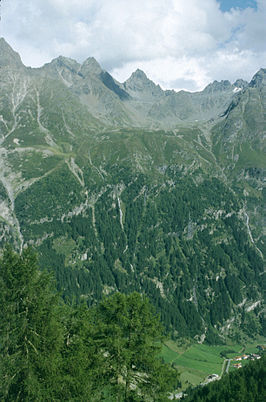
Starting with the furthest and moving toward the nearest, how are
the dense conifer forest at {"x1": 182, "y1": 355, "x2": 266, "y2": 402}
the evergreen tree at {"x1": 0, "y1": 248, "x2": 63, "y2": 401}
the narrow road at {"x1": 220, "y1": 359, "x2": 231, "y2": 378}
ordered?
the narrow road at {"x1": 220, "y1": 359, "x2": 231, "y2": 378} → the dense conifer forest at {"x1": 182, "y1": 355, "x2": 266, "y2": 402} → the evergreen tree at {"x1": 0, "y1": 248, "x2": 63, "y2": 401}

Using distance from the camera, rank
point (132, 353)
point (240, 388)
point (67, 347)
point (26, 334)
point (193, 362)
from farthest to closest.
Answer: point (193, 362)
point (240, 388)
point (67, 347)
point (132, 353)
point (26, 334)

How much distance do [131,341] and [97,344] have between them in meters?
3.20

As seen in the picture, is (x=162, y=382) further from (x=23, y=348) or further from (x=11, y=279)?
(x=11, y=279)

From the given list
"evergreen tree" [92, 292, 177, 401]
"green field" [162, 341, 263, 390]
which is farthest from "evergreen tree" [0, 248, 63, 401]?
"green field" [162, 341, 263, 390]

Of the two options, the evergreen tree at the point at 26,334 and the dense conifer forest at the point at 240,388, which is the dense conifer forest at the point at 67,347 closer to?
the evergreen tree at the point at 26,334

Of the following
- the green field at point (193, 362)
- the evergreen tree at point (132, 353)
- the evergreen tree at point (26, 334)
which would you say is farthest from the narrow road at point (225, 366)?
the evergreen tree at point (26, 334)

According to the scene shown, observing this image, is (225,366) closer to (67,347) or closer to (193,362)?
(193,362)

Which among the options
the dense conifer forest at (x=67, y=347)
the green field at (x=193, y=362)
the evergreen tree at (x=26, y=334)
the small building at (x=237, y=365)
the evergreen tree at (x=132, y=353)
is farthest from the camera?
the small building at (x=237, y=365)

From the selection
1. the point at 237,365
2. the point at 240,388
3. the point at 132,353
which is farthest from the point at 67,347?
the point at 237,365

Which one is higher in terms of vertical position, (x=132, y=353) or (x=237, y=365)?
(x=132, y=353)

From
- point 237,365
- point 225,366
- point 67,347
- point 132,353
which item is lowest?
point 225,366

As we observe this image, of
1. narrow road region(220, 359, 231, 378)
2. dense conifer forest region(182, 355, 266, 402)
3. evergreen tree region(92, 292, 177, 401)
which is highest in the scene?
evergreen tree region(92, 292, 177, 401)

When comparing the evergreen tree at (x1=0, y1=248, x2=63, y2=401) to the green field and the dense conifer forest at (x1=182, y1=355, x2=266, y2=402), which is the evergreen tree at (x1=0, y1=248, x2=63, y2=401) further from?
the green field

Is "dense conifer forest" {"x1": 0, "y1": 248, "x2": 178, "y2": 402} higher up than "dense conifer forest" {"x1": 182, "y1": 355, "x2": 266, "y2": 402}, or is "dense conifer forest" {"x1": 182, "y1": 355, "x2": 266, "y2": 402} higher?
"dense conifer forest" {"x1": 0, "y1": 248, "x2": 178, "y2": 402}
